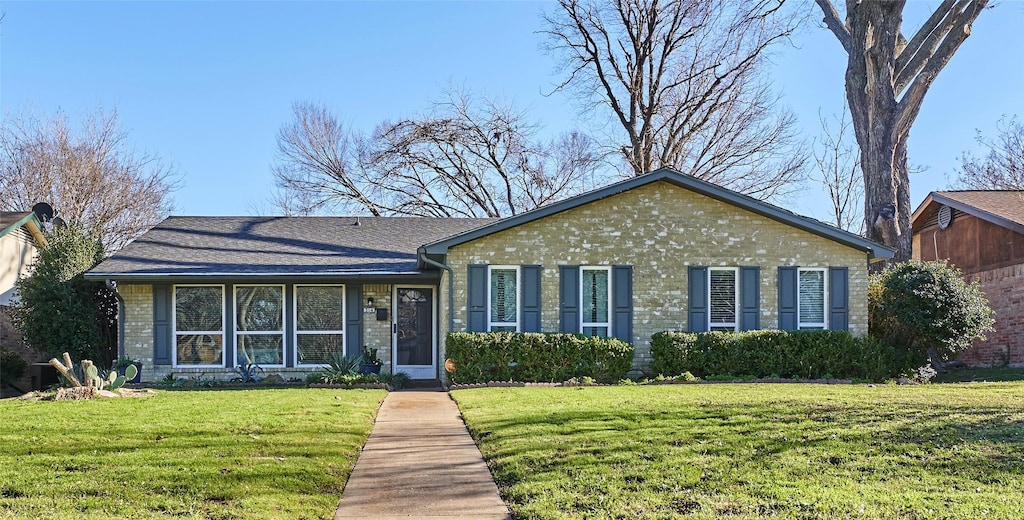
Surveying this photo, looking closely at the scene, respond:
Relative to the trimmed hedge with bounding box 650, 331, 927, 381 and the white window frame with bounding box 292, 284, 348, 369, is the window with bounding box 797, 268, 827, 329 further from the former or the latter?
the white window frame with bounding box 292, 284, 348, 369

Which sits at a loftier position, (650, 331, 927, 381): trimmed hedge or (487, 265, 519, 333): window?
(487, 265, 519, 333): window

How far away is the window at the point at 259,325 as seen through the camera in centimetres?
1748

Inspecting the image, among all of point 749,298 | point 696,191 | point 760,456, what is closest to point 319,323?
point 696,191

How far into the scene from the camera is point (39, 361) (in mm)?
19859

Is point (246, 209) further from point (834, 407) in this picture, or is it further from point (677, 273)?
point (834, 407)

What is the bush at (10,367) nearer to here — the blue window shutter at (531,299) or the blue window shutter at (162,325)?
the blue window shutter at (162,325)

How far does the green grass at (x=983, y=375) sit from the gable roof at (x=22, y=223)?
1983cm

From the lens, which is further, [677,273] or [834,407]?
[677,273]

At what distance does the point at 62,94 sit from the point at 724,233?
2504 centimetres

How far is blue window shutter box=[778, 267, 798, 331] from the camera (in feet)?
54.1

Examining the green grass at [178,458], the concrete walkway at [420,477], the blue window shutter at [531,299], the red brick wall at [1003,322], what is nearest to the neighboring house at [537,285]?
the blue window shutter at [531,299]

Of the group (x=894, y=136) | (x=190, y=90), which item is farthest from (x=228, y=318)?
(x=894, y=136)

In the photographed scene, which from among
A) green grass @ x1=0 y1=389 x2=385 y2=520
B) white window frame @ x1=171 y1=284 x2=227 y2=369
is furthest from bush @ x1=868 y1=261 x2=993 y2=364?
white window frame @ x1=171 y1=284 x2=227 y2=369

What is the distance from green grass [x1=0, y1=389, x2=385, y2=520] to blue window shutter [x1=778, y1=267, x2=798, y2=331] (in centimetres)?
839
